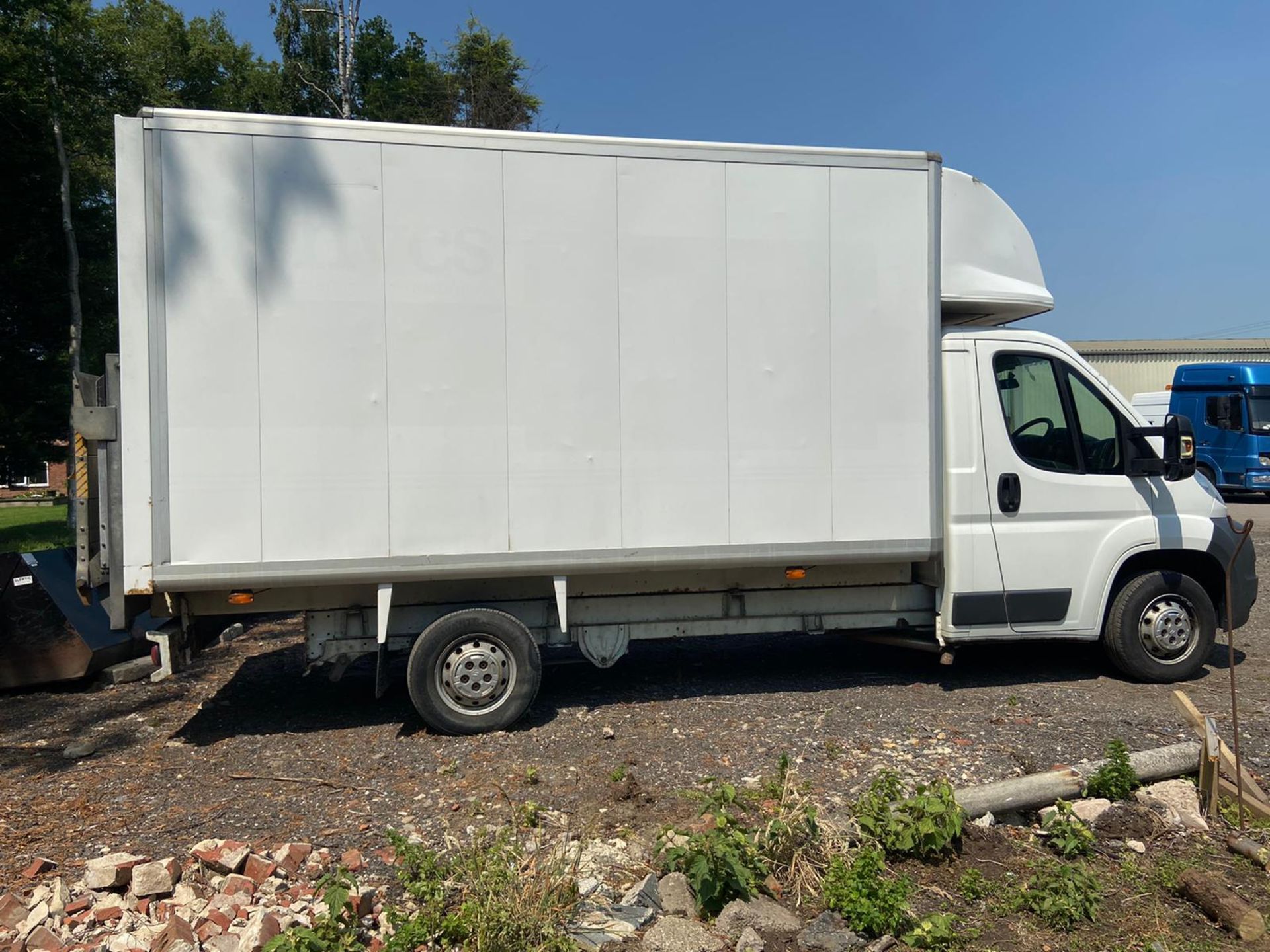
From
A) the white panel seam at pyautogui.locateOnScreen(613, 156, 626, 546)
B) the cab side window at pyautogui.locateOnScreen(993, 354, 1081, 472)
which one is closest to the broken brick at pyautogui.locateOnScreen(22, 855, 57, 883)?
the white panel seam at pyautogui.locateOnScreen(613, 156, 626, 546)

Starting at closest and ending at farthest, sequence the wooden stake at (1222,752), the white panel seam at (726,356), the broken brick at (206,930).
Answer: the broken brick at (206,930), the wooden stake at (1222,752), the white panel seam at (726,356)

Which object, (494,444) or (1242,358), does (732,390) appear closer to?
(494,444)

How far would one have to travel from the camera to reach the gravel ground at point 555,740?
4.34 meters

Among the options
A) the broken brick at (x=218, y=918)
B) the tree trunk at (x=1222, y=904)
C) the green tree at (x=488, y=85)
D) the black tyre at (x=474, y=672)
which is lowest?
the tree trunk at (x=1222, y=904)

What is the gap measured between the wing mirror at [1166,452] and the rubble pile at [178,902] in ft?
17.5

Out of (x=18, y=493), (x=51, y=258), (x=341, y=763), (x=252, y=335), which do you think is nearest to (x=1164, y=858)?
(x=341, y=763)

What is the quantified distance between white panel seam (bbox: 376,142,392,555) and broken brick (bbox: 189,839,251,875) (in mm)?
1743

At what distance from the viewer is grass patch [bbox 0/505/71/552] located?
15.5 metres

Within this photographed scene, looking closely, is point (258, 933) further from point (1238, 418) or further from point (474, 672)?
point (1238, 418)

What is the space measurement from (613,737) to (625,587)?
916mm

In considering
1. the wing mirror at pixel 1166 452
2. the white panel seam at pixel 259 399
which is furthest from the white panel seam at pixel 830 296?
the white panel seam at pixel 259 399

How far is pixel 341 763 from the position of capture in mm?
5012

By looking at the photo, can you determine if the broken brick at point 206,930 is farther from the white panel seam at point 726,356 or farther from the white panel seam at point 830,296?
the white panel seam at point 830,296

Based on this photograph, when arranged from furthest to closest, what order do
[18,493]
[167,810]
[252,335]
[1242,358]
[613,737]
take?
[18,493], [1242,358], [613,737], [252,335], [167,810]
